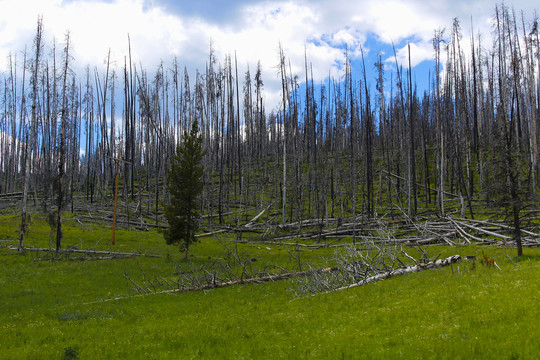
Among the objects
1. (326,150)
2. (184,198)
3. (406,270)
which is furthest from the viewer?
(326,150)

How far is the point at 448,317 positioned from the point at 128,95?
54.7 meters

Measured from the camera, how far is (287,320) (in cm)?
1186

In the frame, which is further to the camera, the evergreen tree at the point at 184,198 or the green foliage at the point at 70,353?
the evergreen tree at the point at 184,198

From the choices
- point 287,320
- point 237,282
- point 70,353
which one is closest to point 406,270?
point 287,320

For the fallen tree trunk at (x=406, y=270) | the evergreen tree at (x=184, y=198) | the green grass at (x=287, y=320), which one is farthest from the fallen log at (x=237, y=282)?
the evergreen tree at (x=184, y=198)

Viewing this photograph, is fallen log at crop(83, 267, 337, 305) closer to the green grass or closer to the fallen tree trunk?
the green grass

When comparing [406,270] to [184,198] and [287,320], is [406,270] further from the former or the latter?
[184,198]

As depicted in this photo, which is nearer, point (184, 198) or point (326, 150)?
point (184, 198)

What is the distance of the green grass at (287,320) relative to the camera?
8.25m

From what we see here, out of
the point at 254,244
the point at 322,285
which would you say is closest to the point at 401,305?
the point at 322,285

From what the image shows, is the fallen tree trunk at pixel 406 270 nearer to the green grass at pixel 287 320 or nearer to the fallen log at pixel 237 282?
the green grass at pixel 287 320

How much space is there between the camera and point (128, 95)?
54250 mm

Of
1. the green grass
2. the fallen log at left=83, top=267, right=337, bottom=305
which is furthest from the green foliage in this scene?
the fallen log at left=83, top=267, right=337, bottom=305

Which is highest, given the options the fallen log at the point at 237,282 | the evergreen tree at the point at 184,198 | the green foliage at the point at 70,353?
the evergreen tree at the point at 184,198
